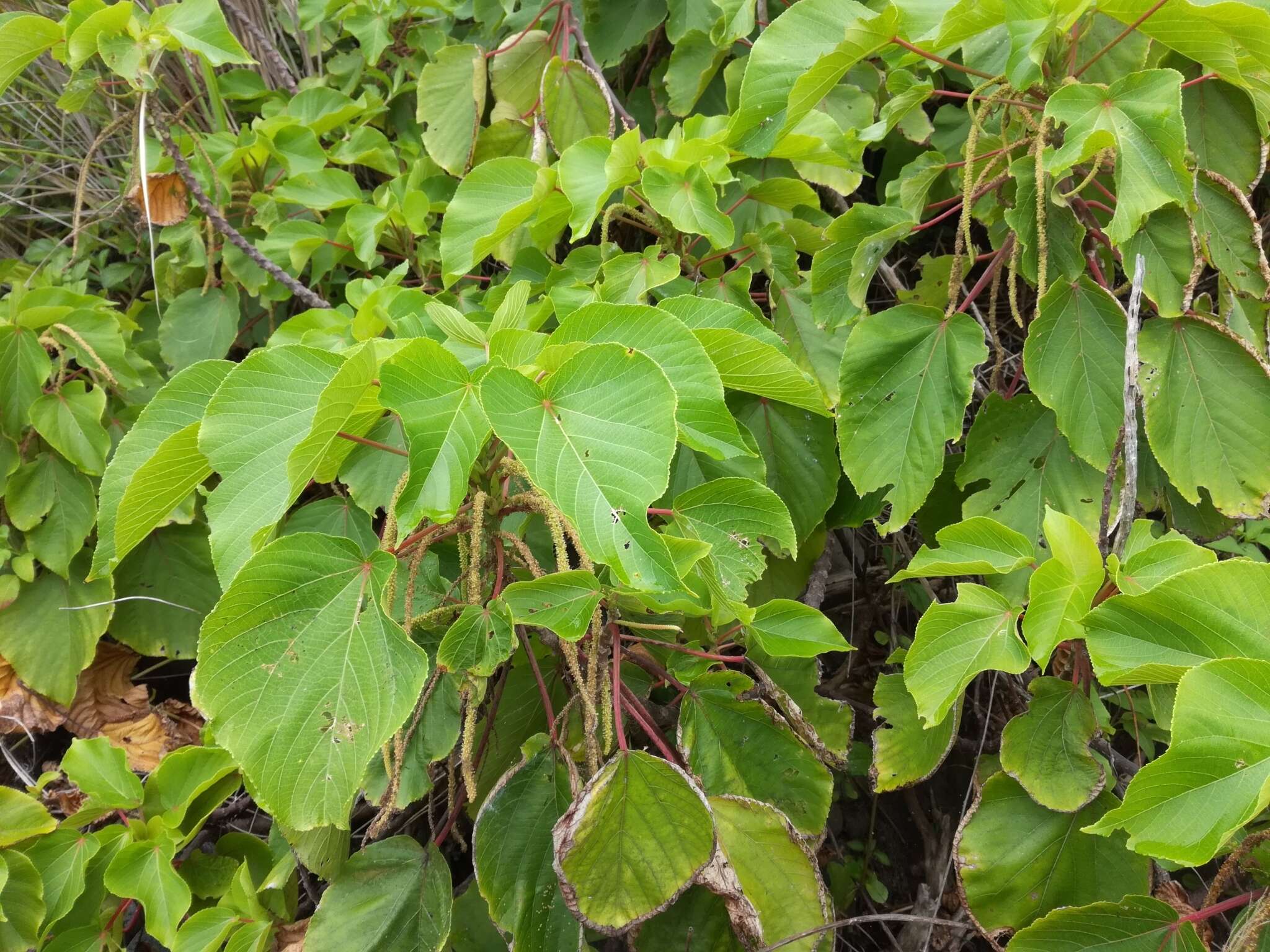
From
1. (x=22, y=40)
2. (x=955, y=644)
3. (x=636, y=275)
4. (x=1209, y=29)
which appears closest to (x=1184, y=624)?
(x=955, y=644)

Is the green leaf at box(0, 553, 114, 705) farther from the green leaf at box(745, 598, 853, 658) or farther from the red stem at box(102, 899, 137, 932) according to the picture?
the green leaf at box(745, 598, 853, 658)

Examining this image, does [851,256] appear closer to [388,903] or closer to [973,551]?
[973,551]

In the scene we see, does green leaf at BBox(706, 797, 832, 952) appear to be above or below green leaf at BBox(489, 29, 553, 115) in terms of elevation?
below

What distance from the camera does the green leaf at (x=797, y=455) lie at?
4.08 feet

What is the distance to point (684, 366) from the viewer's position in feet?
2.72

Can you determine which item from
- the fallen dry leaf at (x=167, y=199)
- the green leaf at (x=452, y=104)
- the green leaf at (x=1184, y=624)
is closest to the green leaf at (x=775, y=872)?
the green leaf at (x=1184, y=624)

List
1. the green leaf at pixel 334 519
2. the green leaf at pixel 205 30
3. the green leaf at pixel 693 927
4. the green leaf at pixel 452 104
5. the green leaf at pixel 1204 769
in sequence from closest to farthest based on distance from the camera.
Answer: the green leaf at pixel 1204 769
the green leaf at pixel 693 927
the green leaf at pixel 334 519
the green leaf at pixel 205 30
the green leaf at pixel 452 104

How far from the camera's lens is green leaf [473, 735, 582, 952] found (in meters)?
0.96

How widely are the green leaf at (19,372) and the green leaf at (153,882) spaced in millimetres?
838

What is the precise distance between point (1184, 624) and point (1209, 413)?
1.34ft

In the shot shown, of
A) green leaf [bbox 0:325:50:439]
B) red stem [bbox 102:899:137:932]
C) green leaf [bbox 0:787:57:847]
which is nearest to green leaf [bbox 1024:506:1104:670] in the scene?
red stem [bbox 102:899:137:932]

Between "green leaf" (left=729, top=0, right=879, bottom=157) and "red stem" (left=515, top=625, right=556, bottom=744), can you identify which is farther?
"green leaf" (left=729, top=0, right=879, bottom=157)

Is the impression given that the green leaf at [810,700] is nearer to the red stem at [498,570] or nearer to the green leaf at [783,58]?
the red stem at [498,570]

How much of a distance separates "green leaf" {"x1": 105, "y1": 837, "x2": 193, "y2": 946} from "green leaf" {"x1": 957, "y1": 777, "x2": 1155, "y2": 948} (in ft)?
3.40
